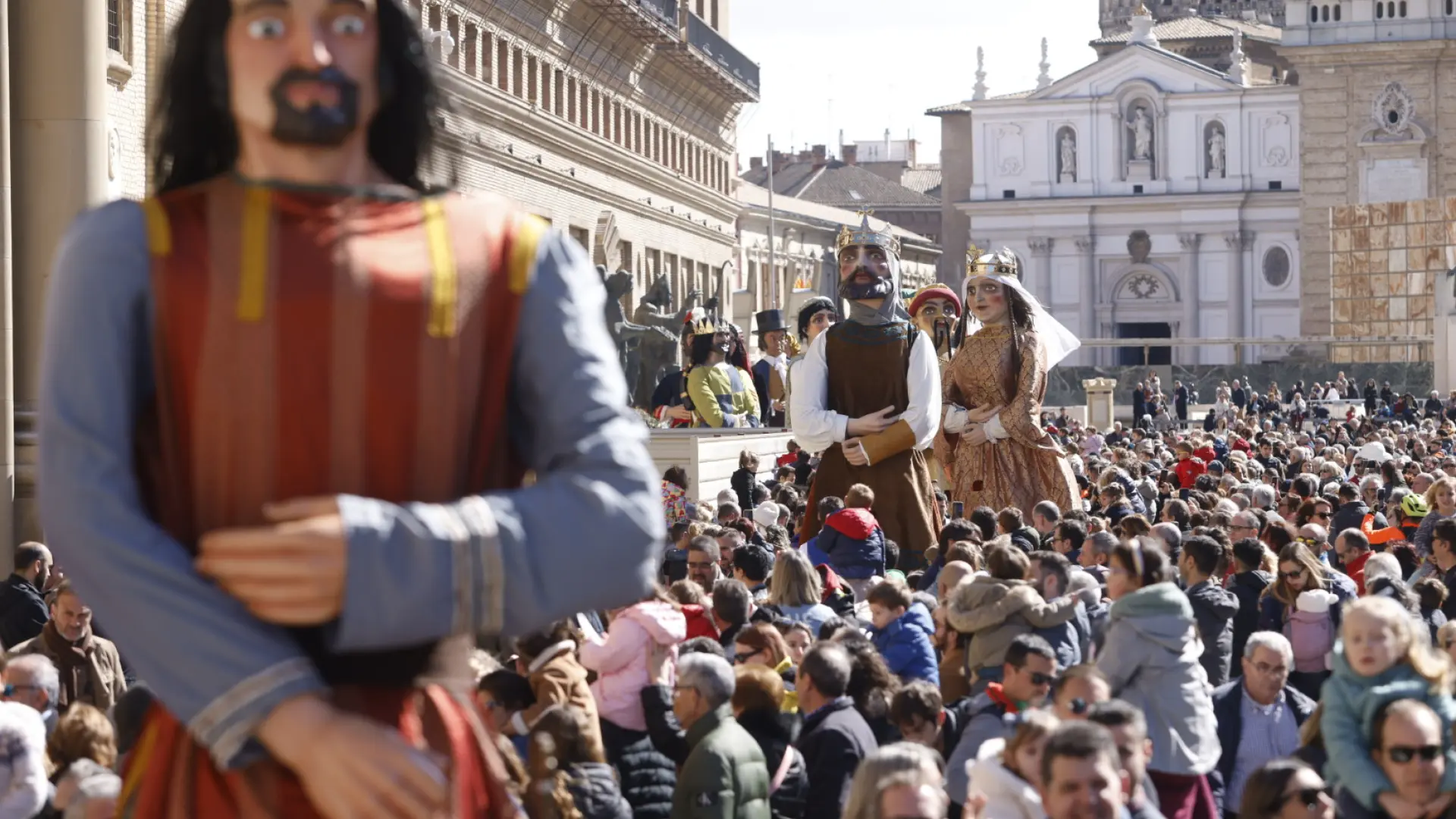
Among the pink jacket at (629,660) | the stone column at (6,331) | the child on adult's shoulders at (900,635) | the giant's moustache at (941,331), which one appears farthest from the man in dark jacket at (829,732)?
the giant's moustache at (941,331)

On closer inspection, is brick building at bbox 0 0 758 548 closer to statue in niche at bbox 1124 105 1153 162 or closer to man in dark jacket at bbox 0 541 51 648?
man in dark jacket at bbox 0 541 51 648

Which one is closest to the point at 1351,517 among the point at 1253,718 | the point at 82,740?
the point at 1253,718

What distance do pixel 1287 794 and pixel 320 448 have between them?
449cm

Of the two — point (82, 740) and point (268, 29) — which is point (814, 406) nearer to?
point (82, 740)

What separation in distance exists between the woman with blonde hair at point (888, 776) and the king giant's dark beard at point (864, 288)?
581cm

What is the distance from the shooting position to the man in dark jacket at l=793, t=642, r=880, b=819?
7.94m

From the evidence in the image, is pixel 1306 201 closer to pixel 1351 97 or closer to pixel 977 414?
pixel 1351 97

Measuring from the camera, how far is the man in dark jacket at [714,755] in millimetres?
7477

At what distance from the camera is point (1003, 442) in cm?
1481

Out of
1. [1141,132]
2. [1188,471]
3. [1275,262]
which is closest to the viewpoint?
[1188,471]

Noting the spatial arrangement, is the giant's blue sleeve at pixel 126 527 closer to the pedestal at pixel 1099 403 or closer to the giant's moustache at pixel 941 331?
the giant's moustache at pixel 941 331

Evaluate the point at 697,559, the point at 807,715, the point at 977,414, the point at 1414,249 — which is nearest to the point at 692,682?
the point at 807,715

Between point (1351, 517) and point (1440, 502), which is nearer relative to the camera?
point (1440, 502)

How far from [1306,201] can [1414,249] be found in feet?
35.2
